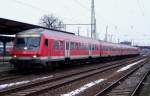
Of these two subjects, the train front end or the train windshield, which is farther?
the train windshield

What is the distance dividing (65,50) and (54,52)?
2891mm

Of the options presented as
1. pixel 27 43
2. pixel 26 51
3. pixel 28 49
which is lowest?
pixel 26 51

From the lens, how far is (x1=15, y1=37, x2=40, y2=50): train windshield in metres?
23.6

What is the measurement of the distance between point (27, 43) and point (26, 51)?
0.76 meters

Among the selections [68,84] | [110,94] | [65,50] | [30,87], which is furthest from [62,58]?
[110,94]

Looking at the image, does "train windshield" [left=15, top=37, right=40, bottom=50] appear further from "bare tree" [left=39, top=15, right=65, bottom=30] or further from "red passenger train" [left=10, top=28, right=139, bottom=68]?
"bare tree" [left=39, top=15, right=65, bottom=30]

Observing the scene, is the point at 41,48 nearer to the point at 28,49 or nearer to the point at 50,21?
the point at 28,49

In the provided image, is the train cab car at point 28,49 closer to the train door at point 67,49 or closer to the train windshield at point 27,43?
the train windshield at point 27,43

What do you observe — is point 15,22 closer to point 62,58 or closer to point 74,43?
→ point 62,58

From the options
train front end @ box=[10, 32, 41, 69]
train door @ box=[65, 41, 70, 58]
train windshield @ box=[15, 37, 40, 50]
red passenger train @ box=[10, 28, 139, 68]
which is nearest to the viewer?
train front end @ box=[10, 32, 41, 69]

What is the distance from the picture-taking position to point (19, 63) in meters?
23.3

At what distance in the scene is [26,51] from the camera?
23484mm

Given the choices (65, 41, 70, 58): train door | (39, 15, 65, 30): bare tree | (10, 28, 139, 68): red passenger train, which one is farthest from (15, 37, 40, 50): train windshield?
(39, 15, 65, 30): bare tree

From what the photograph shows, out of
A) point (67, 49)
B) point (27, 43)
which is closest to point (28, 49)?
point (27, 43)
